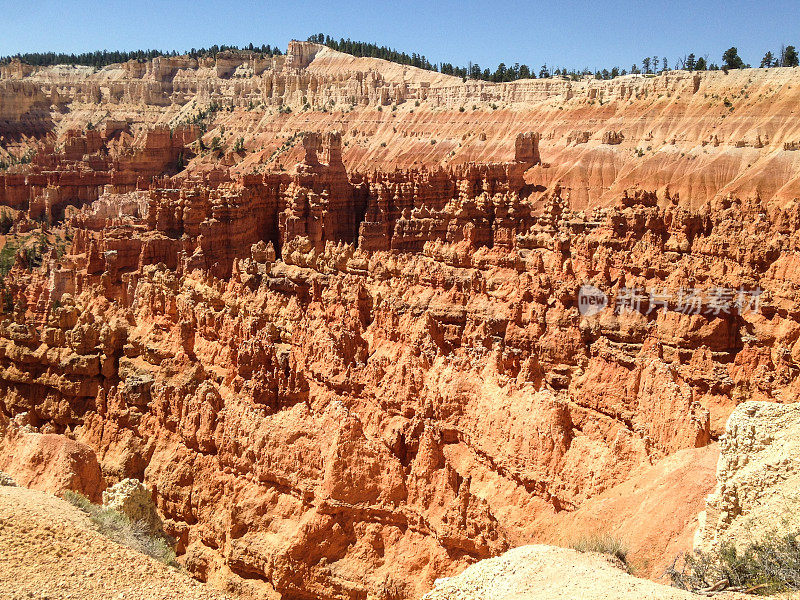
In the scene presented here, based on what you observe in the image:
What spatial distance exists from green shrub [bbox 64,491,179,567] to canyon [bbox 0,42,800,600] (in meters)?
1.93

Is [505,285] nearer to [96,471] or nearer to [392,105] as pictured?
[96,471]

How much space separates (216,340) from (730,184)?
137 ft

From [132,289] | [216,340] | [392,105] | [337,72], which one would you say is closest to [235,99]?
[337,72]

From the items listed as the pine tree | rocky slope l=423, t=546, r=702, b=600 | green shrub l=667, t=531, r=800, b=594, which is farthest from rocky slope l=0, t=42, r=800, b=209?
rocky slope l=423, t=546, r=702, b=600

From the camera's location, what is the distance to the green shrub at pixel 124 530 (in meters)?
13.8

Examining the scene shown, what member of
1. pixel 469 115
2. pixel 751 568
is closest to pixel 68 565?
pixel 751 568

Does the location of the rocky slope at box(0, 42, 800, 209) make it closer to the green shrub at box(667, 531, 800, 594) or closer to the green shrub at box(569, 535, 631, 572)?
the green shrub at box(569, 535, 631, 572)

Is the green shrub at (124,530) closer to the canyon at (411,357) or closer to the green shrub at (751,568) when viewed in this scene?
the canyon at (411,357)

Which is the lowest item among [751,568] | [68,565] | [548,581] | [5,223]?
[68,565]

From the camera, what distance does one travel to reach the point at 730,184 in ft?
176

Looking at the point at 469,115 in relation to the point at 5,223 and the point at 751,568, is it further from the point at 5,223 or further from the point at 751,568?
the point at 751,568

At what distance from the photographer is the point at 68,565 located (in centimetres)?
1148

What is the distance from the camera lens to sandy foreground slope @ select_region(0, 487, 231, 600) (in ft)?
35.7

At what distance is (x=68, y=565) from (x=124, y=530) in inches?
126
